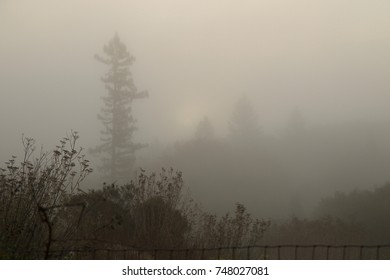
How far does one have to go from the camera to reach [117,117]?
7910 mm

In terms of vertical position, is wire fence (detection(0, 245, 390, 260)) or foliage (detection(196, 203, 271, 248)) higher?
foliage (detection(196, 203, 271, 248))

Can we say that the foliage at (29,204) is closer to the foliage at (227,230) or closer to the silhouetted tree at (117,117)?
the foliage at (227,230)

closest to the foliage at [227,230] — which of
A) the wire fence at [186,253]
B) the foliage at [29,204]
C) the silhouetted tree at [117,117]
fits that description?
the wire fence at [186,253]

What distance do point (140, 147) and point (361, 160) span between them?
422 cm

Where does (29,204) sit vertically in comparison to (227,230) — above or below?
above

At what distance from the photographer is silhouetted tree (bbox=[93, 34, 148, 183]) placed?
25.7ft

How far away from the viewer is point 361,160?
786 cm

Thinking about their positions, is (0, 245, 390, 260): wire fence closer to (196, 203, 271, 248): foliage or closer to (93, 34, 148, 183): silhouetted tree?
(196, 203, 271, 248): foliage

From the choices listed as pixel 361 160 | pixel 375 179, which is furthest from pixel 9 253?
pixel 361 160

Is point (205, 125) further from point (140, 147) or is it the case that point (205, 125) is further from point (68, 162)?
point (68, 162)

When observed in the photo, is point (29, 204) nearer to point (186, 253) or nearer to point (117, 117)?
point (186, 253)

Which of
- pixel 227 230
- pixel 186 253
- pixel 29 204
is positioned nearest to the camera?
pixel 29 204

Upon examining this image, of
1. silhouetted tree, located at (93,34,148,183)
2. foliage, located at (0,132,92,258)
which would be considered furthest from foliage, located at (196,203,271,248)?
silhouetted tree, located at (93,34,148,183)

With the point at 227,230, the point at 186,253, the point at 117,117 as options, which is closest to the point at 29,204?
the point at 186,253
